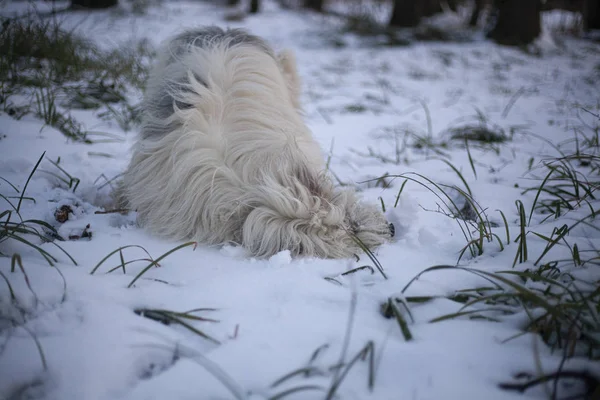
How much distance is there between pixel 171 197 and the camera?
1617 mm

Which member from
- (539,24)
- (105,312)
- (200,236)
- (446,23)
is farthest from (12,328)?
(446,23)

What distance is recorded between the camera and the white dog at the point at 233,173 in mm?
1443

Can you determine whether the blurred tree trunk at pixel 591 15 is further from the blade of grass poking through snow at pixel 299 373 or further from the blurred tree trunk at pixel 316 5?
the blade of grass poking through snow at pixel 299 373

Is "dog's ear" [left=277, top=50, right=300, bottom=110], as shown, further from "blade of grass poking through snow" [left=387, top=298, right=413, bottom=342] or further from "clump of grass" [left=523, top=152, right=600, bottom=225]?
"blade of grass poking through snow" [left=387, top=298, right=413, bottom=342]

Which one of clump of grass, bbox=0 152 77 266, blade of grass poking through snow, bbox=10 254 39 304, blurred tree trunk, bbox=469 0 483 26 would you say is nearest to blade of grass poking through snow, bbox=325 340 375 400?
blade of grass poking through snow, bbox=10 254 39 304

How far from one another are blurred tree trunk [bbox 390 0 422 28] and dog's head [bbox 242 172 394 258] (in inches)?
335

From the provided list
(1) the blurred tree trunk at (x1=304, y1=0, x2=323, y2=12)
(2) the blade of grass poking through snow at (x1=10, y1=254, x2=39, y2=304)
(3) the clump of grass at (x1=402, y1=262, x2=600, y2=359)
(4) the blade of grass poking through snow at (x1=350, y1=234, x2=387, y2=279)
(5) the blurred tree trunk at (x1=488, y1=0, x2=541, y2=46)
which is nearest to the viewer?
(3) the clump of grass at (x1=402, y1=262, x2=600, y2=359)

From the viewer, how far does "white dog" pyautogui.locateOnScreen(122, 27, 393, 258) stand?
1.44m

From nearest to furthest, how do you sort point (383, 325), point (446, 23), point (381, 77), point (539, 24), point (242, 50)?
point (383, 325)
point (242, 50)
point (381, 77)
point (539, 24)
point (446, 23)

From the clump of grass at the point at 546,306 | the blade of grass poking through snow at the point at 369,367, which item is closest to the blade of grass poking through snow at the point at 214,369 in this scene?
the blade of grass poking through snow at the point at 369,367

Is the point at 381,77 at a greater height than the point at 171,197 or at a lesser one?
greater

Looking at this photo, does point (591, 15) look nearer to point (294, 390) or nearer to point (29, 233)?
point (294, 390)

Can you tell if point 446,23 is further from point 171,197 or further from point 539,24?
point 171,197

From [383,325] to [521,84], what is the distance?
16.8 feet
